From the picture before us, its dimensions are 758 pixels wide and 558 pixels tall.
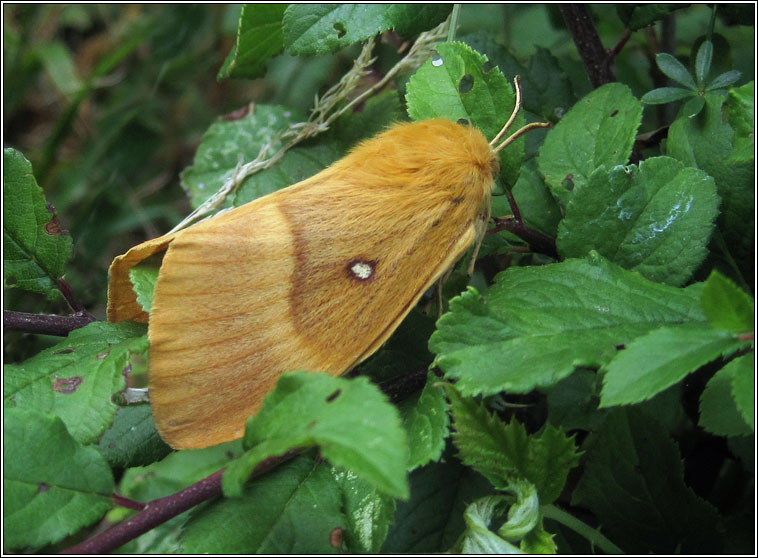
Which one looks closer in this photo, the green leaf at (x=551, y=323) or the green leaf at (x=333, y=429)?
the green leaf at (x=333, y=429)

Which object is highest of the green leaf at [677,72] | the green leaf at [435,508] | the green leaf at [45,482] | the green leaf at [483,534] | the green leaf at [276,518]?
the green leaf at [677,72]

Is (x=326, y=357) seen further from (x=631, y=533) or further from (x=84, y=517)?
(x=631, y=533)

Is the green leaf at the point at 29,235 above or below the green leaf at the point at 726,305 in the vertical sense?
above

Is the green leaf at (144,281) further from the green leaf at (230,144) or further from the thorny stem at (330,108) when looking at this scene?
the green leaf at (230,144)

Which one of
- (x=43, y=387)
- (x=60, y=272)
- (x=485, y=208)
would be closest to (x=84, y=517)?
(x=43, y=387)

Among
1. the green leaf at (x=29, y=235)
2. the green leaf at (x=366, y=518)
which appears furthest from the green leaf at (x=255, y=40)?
the green leaf at (x=366, y=518)

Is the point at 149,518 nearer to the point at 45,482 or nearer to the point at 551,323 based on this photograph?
the point at 45,482

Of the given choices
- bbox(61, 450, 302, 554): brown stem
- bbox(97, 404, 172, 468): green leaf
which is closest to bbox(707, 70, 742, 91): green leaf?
bbox(61, 450, 302, 554): brown stem

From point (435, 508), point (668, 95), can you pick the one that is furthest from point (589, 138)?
point (435, 508)
